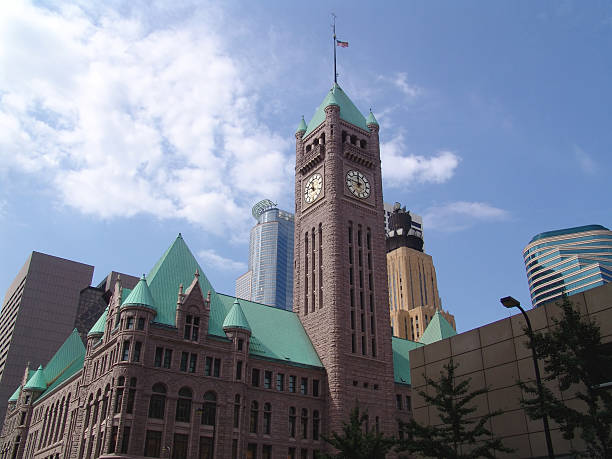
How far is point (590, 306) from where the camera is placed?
31484mm

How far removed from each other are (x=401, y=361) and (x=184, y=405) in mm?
36775

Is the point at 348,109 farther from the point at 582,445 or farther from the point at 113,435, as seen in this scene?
the point at 582,445

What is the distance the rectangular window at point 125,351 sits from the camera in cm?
5819

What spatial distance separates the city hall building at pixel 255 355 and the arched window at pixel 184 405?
0.13m

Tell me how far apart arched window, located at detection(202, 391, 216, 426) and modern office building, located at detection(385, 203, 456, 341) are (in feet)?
320

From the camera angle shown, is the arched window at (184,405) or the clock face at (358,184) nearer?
the arched window at (184,405)

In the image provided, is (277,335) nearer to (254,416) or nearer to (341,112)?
(254,416)

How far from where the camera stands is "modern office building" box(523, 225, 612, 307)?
7195 inches

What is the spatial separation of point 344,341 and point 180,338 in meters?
21.4

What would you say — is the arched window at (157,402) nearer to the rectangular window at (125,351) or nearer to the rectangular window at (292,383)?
the rectangular window at (125,351)

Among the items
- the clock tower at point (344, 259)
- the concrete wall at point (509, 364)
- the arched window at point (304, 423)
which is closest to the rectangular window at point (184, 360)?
the arched window at point (304, 423)

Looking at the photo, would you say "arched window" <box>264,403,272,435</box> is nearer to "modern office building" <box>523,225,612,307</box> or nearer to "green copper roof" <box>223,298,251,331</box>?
"green copper roof" <box>223,298,251,331</box>

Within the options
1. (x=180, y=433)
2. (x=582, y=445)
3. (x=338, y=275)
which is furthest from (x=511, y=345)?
(x=338, y=275)

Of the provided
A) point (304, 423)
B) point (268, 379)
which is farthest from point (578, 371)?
point (304, 423)
